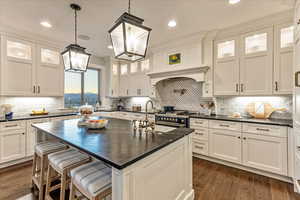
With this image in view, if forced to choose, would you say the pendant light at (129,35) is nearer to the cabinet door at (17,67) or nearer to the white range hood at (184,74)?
the white range hood at (184,74)

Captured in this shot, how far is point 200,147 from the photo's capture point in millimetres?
3102

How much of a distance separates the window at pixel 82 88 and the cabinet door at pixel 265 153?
476 cm

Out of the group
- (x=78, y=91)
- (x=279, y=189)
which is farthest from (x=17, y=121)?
(x=279, y=189)

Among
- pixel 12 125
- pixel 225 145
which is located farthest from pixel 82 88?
pixel 225 145

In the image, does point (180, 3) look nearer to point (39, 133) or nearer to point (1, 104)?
point (39, 133)

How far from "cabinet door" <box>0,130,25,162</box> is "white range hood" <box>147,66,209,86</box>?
3.32 meters

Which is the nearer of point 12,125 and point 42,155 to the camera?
point 42,155

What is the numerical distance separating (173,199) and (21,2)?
3.50 m

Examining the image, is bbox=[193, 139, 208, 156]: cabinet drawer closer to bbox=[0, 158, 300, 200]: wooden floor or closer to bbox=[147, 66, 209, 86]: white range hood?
bbox=[0, 158, 300, 200]: wooden floor

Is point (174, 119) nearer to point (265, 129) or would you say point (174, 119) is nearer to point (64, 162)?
point (265, 129)

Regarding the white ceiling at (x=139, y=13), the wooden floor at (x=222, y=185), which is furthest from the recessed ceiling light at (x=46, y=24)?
the wooden floor at (x=222, y=185)

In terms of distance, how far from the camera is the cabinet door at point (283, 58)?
2420mm

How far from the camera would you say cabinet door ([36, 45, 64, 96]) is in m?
3.41

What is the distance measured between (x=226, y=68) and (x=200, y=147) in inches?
72.7
